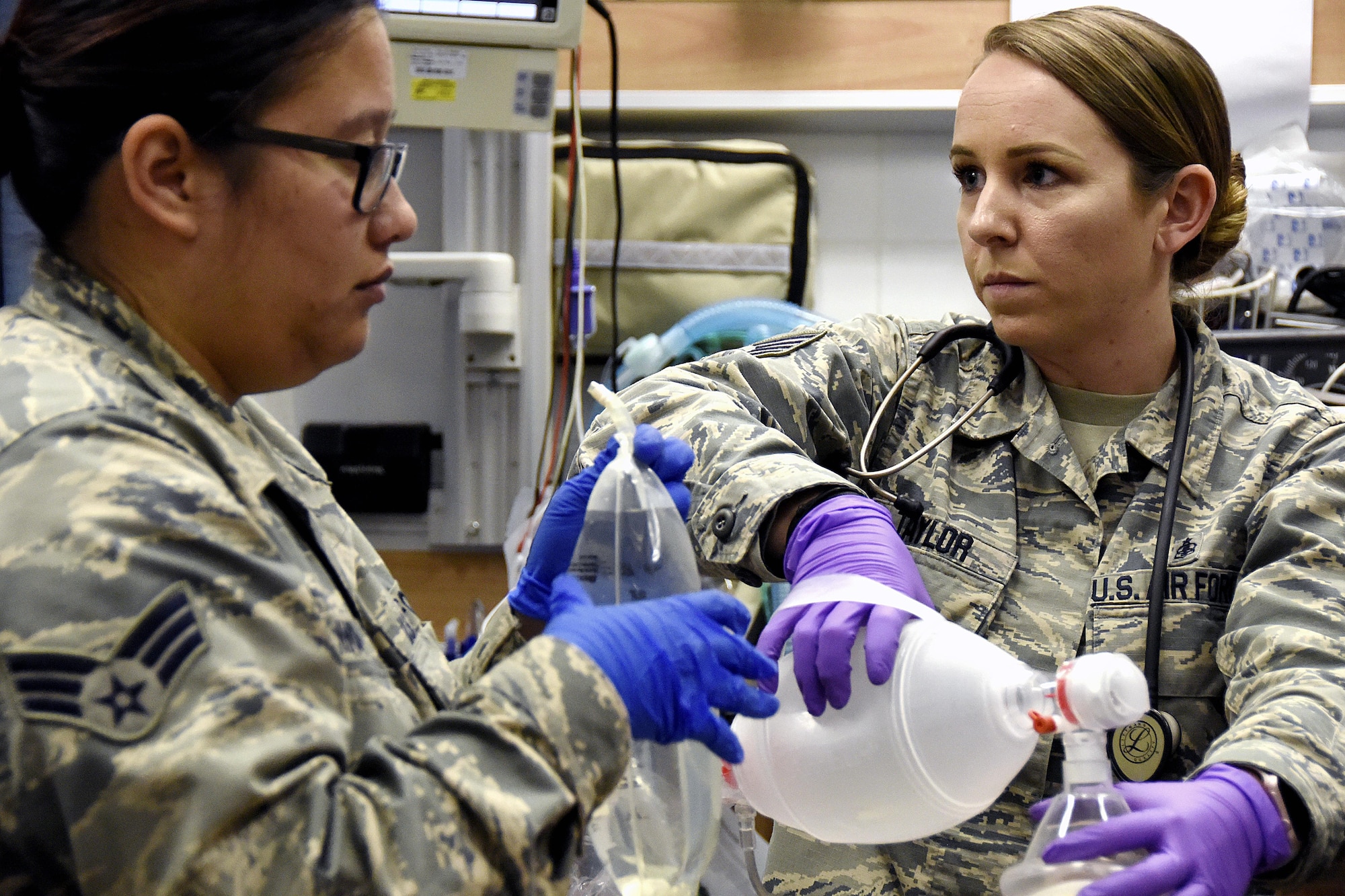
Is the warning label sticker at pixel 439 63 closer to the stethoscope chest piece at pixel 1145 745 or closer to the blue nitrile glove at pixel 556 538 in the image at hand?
the blue nitrile glove at pixel 556 538

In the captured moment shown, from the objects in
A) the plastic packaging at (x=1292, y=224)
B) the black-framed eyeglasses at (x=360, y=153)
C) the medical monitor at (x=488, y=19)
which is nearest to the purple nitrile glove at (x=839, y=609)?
the black-framed eyeglasses at (x=360, y=153)

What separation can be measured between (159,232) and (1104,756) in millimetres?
766

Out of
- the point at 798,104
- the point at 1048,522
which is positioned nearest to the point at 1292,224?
the point at 798,104

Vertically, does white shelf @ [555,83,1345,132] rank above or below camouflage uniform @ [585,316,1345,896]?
above

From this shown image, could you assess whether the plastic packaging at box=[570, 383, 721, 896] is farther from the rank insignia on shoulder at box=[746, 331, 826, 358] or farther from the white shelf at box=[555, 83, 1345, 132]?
the white shelf at box=[555, 83, 1345, 132]

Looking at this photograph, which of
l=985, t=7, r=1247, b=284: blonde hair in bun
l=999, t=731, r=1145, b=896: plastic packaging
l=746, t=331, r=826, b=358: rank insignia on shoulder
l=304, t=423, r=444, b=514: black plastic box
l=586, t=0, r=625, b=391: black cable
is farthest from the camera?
l=304, t=423, r=444, b=514: black plastic box

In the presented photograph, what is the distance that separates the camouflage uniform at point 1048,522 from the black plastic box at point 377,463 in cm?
112

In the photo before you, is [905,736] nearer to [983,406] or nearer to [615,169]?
[983,406]

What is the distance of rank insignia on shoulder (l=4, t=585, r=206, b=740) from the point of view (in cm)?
57

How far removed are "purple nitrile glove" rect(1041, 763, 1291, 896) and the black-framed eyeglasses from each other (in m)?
0.69

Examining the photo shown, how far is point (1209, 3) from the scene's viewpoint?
234cm

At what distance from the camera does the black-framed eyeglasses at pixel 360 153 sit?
77 centimetres

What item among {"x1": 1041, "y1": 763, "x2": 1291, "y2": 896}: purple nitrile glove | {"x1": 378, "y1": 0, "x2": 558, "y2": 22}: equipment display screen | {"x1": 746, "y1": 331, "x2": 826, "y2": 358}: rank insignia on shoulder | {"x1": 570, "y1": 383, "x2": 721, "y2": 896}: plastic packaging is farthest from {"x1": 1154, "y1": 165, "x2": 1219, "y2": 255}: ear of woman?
{"x1": 378, "y1": 0, "x2": 558, "y2": 22}: equipment display screen

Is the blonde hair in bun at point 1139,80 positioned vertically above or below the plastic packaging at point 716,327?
above
